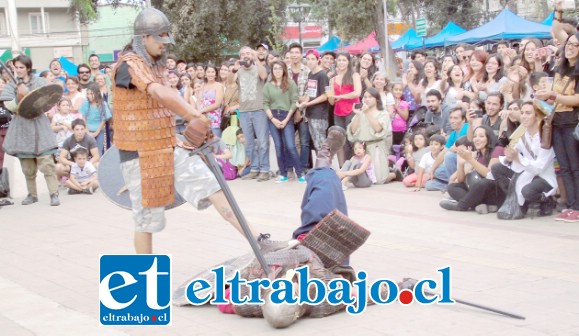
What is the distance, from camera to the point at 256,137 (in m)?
12.5

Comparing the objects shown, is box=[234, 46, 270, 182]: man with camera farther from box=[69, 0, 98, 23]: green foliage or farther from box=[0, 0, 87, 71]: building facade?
box=[0, 0, 87, 71]: building facade

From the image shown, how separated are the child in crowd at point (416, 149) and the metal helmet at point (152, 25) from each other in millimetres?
5800

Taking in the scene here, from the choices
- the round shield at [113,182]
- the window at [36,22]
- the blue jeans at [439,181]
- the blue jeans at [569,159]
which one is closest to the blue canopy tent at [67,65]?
the blue jeans at [439,181]

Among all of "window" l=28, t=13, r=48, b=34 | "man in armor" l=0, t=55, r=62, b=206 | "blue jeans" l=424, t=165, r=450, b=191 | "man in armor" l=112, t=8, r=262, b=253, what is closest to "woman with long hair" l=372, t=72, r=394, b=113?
"blue jeans" l=424, t=165, r=450, b=191

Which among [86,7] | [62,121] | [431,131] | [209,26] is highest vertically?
[86,7]

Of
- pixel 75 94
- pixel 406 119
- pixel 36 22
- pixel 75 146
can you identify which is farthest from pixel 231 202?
pixel 36 22

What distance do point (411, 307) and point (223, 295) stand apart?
1229 mm

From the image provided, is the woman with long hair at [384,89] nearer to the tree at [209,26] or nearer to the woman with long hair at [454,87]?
the woman with long hair at [454,87]

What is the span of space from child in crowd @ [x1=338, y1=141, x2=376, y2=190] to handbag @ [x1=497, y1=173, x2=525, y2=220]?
109 inches

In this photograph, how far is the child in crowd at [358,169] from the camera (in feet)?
36.4

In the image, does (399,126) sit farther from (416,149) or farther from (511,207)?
(511,207)

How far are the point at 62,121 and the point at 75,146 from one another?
2.77 feet

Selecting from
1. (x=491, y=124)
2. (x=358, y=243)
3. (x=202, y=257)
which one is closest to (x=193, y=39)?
(x=491, y=124)

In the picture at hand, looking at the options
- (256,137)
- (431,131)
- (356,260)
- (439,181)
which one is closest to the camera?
(356,260)
